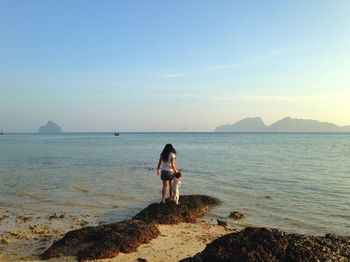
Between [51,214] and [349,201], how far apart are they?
45.9ft

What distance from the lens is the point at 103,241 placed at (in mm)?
9828

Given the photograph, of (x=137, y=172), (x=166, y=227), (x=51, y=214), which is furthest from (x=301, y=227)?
(x=137, y=172)

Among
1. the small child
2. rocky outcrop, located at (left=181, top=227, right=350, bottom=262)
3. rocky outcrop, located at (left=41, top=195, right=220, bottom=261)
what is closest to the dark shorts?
the small child

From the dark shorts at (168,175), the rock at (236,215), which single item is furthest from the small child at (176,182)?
the rock at (236,215)

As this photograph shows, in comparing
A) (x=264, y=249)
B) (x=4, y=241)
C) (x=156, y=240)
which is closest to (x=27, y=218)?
(x=4, y=241)

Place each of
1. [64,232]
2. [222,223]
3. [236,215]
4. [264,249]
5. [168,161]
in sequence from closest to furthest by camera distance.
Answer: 1. [264,249]
2. [64,232]
3. [222,223]
4. [168,161]
5. [236,215]

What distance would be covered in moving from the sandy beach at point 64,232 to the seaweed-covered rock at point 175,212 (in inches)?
19.6

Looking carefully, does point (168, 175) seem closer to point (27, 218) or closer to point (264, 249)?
point (27, 218)

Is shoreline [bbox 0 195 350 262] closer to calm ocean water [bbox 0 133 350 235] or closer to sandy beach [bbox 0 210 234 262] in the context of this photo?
sandy beach [bbox 0 210 234 262]

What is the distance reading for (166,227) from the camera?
1289cm

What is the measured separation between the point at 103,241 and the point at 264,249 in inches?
171

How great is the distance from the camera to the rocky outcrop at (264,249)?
7340mm

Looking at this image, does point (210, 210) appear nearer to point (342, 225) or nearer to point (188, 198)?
point (188, 198)

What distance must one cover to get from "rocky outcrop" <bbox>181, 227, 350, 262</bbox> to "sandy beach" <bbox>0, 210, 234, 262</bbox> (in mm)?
2225
